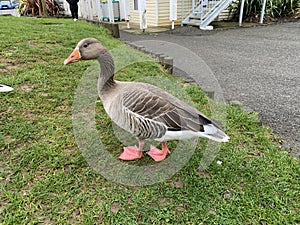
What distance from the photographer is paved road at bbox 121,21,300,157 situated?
339 cm

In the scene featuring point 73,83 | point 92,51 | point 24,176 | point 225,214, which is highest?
point 92,51

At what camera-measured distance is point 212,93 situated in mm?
3789

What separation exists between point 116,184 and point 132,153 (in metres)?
0.41

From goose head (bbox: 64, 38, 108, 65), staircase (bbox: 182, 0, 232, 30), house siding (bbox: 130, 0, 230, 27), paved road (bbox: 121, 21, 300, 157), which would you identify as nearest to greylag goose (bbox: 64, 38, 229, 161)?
goose head (bbox: 64, 38, 108, 65)

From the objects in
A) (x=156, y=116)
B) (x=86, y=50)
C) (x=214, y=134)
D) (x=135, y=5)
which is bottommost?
(x=214, y=134)

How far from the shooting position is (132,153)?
244cm

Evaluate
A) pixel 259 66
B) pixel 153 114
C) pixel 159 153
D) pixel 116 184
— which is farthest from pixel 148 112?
pixel 259 66

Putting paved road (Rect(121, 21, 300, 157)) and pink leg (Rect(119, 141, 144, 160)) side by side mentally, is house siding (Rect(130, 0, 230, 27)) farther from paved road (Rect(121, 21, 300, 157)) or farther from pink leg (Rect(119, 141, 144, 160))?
pink leg (Rect(119, 141, 144, 160))

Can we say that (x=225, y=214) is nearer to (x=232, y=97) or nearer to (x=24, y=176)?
(x=24, y=176)

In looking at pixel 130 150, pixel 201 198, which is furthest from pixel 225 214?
pixel 130 150

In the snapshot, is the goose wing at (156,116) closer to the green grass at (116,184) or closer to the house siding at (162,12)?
the green grass at (116,184)

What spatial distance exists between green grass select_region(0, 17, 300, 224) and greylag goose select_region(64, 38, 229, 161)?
0.46m

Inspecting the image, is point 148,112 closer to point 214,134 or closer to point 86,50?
point 214,134

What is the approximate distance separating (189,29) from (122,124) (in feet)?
32.7
